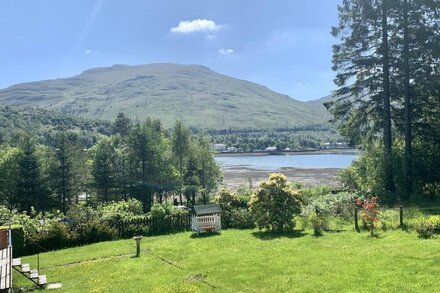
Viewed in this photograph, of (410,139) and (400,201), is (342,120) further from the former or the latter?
(400,201)

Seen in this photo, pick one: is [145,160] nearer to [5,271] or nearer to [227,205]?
[227,205]

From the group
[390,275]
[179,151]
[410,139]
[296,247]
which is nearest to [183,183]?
[179,151]

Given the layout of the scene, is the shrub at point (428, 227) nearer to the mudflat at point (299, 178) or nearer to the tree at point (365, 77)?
the tree at point (365, 77)

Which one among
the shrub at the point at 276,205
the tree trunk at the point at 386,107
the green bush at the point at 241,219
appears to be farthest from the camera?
the tree trunk at the point at 386,107

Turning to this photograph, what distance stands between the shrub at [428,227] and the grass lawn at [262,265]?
1.25ft

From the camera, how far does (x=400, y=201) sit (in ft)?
89.0

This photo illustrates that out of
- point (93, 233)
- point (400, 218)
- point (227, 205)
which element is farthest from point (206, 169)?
point (400, 218)

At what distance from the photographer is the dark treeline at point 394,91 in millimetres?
28469

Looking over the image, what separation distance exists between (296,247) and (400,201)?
13.8 meters

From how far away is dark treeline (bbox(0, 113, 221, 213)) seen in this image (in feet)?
159

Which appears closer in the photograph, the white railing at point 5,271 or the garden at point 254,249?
the white railing at point 5,271

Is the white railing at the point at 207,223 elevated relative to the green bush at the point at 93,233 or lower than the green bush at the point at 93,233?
elevated

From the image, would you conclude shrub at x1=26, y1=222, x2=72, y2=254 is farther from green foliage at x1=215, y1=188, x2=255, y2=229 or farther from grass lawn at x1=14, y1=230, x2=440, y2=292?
green foliage at x1=215, y1=188, x2=255, y2=229

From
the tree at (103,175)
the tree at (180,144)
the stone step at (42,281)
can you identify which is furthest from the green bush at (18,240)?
the tree at (180,144)
